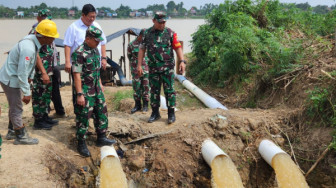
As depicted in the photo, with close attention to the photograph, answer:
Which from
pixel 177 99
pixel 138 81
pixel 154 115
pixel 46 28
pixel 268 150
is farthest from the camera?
pixel 177 99

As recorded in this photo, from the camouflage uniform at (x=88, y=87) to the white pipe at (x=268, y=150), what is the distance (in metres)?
2.38

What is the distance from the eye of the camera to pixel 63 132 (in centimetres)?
511

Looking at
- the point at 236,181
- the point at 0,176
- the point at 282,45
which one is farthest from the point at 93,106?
the point at 282,45

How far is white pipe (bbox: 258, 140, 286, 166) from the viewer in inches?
186

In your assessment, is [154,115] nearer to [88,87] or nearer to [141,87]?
[141,87]

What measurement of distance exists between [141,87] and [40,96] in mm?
2054

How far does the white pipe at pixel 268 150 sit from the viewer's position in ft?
15.5

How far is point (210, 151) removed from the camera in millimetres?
4719

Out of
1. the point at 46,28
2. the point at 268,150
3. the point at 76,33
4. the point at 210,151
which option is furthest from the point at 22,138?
the point at 268,150

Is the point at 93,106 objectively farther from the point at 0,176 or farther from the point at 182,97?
the point at 182,97

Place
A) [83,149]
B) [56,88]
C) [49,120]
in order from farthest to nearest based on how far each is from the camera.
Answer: [56,88] < [49,120] < [83,149]

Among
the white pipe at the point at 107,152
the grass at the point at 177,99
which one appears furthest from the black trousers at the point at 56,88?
the grass at the point at 177,99

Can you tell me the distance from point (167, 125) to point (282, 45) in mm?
3656

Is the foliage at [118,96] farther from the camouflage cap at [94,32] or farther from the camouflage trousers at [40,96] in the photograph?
the camouflage cap at [94,32]
